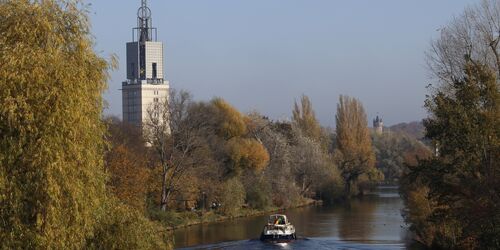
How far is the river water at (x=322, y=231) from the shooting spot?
33.0m

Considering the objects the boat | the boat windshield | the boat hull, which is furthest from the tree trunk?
the boat hull

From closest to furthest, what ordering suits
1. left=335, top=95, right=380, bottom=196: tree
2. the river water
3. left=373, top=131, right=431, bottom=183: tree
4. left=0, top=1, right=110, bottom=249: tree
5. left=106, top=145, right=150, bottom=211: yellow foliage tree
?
left=0, top=1, right=110, bottom=249: tree
the river water
left=106, top=145, right=150, bottom=211: yellow foliage tree
left=335, top=95, right=380, bottom=196: tree
left=373, top=131, right=431, bottom=183: tree

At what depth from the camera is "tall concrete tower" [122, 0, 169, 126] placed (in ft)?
240

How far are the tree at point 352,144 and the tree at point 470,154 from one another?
136 feet

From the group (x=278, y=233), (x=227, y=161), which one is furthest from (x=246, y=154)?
(x=278, y=233)

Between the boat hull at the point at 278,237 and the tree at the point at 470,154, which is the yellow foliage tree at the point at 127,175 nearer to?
the boat hull at the point at 278,237

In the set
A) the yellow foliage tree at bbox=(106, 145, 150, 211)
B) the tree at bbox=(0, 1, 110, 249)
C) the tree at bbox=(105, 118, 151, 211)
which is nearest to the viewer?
the tree at bbox=(0, 1, 110, 249)

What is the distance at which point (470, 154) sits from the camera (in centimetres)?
2078

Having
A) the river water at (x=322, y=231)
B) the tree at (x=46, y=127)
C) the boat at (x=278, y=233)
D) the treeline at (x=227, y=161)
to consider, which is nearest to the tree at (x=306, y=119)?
the treeline at (x=227, y=161)

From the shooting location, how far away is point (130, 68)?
77250mm

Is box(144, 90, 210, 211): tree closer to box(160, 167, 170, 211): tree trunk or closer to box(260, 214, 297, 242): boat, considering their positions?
box(160, 167, 170, 211): tree trunk

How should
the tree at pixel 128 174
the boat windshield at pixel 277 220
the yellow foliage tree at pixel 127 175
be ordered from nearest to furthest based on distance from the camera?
1. the tree at pixel 128 174
2. the yellow foliage tree at pixel 127 175
3. the boat windshield at pixel 277 220

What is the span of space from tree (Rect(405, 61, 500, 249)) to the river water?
10456mm

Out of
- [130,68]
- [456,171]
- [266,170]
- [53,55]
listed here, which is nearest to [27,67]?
[53,55]
